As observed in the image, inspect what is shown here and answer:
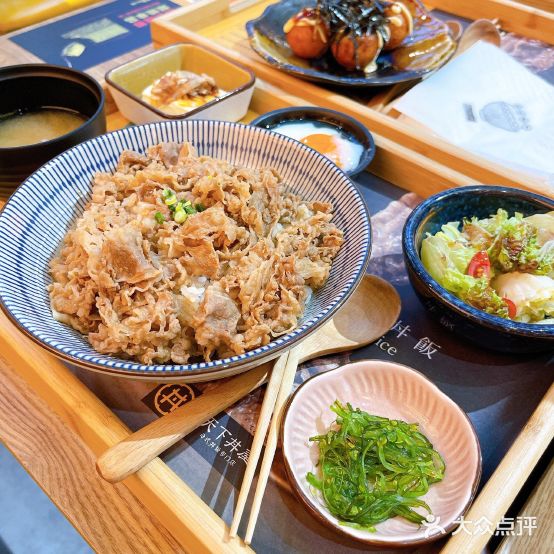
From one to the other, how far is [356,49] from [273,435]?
6.89ft

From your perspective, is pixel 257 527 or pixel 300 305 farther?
pixel 300 305

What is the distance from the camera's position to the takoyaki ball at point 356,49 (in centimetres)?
259

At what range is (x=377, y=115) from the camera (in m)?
2.28

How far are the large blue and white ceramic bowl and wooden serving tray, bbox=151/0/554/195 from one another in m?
0.56

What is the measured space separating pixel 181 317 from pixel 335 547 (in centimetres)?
67

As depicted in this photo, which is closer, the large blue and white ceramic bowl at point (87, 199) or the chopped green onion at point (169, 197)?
the large blue and white ceramic bowl at point (87, 199)

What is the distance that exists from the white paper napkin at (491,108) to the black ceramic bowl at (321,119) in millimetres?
414

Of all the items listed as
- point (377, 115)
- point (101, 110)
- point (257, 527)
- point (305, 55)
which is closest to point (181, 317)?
point (257, 527)

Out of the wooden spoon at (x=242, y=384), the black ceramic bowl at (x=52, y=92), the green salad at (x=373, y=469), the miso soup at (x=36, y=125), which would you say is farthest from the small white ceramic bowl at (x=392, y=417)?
the miso soup at (x=36, y=125)

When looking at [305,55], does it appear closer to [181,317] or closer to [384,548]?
[181,317]

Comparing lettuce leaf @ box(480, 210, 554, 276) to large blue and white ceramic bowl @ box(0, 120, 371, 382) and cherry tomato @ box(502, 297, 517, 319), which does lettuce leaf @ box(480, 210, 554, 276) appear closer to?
cherry tomato @ box(502, 297, 517, 319)

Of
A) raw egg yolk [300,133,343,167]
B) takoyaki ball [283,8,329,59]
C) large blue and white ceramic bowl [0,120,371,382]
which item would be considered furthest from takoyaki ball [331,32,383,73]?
large blue and white ceramic bowl [0,120,371,382]

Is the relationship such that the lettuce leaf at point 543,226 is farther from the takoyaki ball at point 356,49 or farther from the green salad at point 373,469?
the takoyaki ball at point 356,49

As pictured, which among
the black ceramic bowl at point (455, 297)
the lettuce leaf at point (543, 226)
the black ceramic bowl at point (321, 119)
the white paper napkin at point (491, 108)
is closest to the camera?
the black ceramic bowl at point (455, 297)
